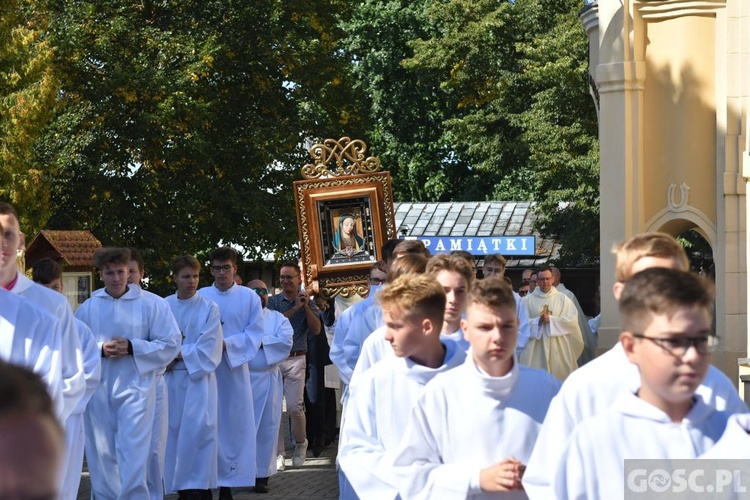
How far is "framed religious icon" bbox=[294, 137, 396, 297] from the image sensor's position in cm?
1377

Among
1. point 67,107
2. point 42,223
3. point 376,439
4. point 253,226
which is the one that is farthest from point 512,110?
point 376,439

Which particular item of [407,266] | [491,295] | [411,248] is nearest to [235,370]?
[411,248]

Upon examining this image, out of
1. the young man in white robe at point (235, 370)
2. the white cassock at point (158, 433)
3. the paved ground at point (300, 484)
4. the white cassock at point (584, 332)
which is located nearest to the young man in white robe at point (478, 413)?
the white cassock at point (158, 433)

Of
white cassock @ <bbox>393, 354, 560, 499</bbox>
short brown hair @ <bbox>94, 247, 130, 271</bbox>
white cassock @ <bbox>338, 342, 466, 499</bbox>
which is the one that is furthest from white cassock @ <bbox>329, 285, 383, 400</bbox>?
white cassock @ <bbox>393, 354, 560, 499</bbox>

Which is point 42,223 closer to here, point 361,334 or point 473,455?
point 361,334

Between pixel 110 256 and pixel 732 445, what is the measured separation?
22.4 feet

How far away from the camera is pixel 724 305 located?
17.0 m

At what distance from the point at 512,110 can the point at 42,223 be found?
50.0 ft

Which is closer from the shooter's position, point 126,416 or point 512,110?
point 126,416

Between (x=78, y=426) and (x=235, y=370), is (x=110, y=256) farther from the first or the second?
(x=235, y=370)

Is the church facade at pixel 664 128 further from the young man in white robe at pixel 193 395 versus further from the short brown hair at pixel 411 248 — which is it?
→ the short brown hair at pixel 411 248

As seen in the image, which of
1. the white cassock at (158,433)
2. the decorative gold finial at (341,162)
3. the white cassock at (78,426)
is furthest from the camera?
the decorative gold finial at (341,162)

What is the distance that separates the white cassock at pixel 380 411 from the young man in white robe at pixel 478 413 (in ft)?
1.52

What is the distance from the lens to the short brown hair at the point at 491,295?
168 inches
